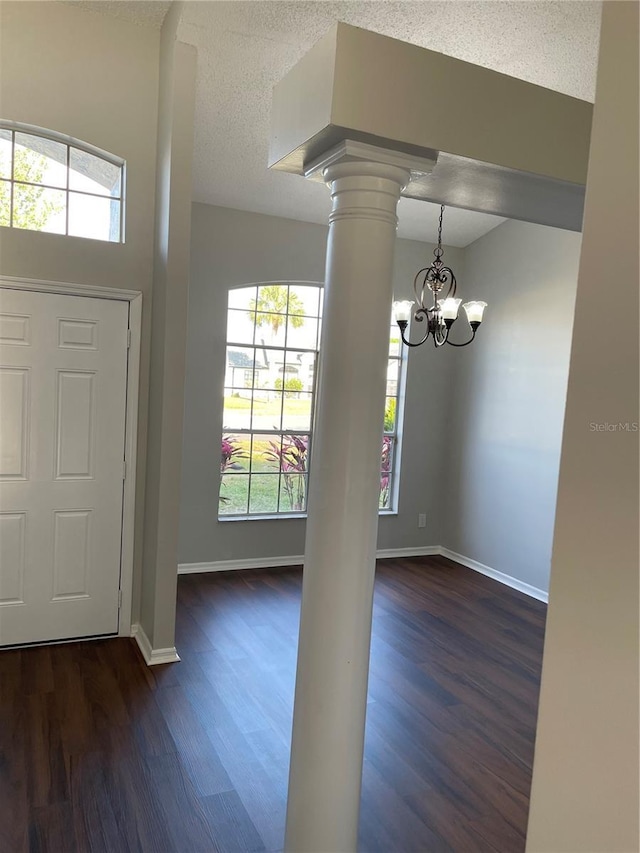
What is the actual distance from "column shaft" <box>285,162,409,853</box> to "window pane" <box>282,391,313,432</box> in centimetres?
378

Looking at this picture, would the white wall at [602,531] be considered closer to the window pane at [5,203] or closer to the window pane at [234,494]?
the window pane at [5,203]

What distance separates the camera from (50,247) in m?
3.51

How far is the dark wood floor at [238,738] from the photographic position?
2305mm

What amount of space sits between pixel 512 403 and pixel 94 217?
365 centimetres

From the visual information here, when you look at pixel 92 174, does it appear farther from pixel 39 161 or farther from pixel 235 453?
pixel 235 453

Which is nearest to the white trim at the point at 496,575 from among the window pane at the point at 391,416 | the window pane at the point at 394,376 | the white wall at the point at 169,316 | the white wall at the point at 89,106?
the window pane at the point at 391,416

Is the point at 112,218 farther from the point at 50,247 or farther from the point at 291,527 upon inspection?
the point at 291,527

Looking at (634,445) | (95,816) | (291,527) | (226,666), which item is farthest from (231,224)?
(634,445)

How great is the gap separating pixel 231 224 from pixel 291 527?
8.64 feet

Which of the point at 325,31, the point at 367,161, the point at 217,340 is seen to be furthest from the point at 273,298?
the point at 367,161

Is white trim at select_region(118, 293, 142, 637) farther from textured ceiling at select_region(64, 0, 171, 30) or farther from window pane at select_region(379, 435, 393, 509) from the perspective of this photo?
window pane at select_region(379, 435, 393, 509)

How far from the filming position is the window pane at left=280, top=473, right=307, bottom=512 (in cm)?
568

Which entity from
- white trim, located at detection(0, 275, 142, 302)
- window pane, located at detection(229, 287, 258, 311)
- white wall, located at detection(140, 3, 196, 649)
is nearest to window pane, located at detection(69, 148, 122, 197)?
white wall, located at detection(140, 3, 196, 649)

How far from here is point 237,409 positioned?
213 inches
